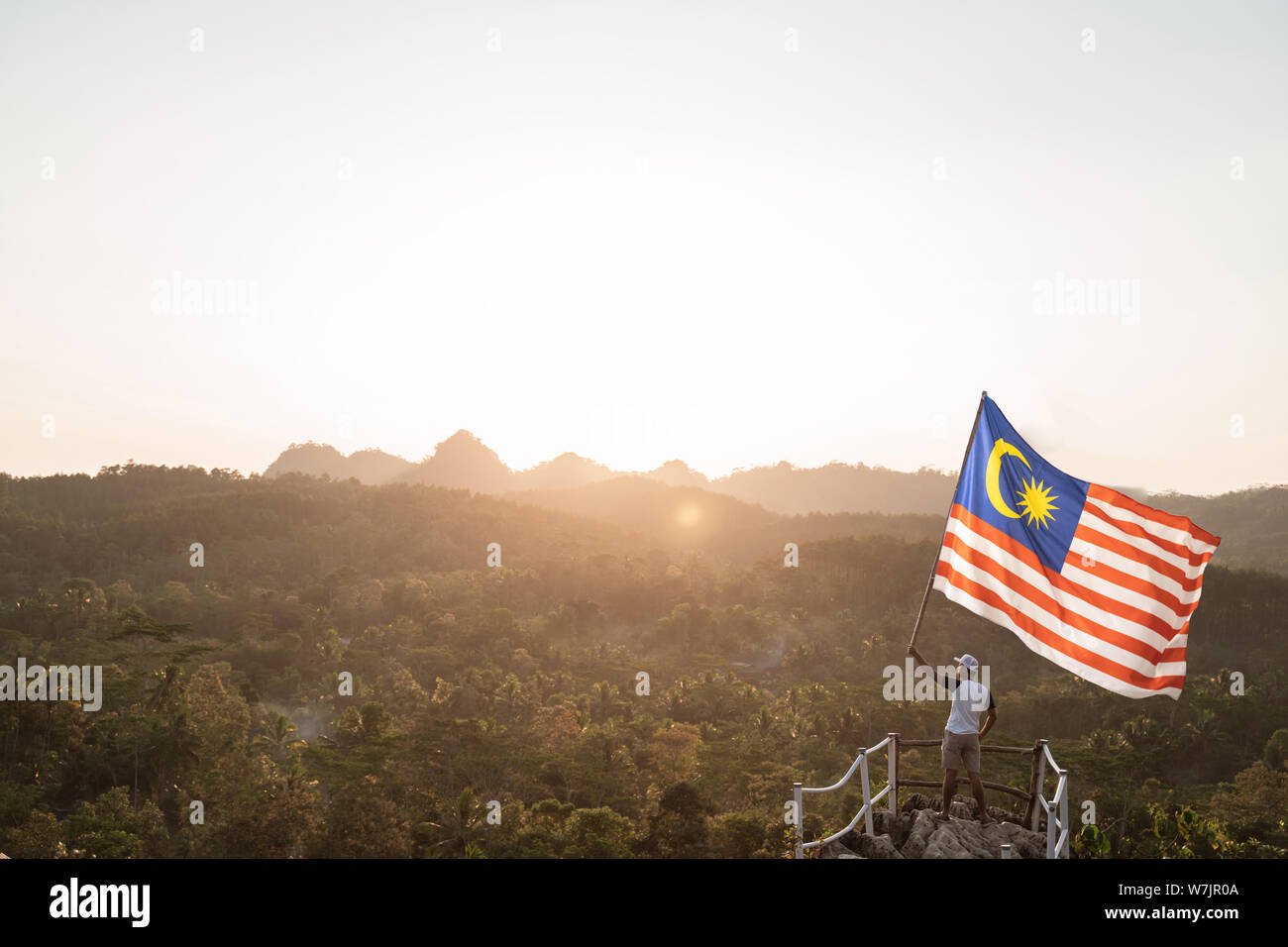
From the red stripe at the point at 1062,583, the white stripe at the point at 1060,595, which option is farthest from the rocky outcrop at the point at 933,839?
the red stripe at the point at 1062,583

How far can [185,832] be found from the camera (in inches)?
1104

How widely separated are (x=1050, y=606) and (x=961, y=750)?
218 cm

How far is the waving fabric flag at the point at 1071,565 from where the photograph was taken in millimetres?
9008

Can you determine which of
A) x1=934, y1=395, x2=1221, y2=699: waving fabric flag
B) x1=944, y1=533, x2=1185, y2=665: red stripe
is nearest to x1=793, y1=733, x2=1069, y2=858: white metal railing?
x1=934, y1=395, x2=1221, y2=699: waving fabric flag

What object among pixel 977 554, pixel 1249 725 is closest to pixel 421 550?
pixel 1249 725

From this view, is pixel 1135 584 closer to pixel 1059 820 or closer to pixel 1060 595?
pixel 1060 595

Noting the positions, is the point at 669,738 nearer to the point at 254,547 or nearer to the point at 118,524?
the point at 254,547

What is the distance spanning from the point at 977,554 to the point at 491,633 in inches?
2081

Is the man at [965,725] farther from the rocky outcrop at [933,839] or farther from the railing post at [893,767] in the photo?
the railing post at [893,767]

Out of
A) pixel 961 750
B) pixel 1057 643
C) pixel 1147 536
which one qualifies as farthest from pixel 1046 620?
pixel 961 750

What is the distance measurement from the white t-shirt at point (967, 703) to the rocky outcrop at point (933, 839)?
1.02m

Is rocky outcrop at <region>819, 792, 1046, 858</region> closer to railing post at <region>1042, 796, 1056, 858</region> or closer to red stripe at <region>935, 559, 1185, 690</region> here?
railing post at <region>1042, 796, 1056, 858</region>

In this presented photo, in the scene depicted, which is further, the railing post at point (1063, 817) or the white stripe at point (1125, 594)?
the white stripe at point (1125, 594)

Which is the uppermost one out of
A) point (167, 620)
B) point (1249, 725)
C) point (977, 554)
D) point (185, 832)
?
point (977, 554)
